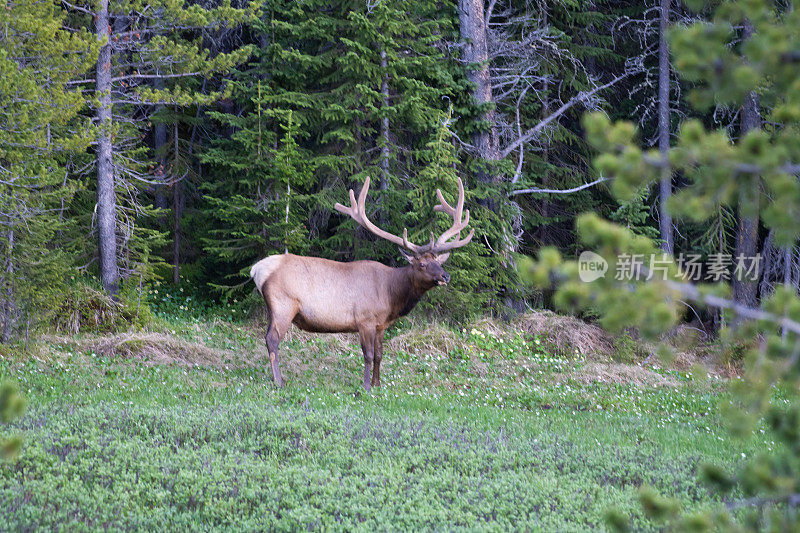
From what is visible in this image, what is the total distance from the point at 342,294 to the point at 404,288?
0.92 meters

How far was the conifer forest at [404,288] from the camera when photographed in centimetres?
266

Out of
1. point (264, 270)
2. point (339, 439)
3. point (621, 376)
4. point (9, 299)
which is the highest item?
point (264, 270)

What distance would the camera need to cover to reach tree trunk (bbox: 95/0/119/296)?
14195 millimetres

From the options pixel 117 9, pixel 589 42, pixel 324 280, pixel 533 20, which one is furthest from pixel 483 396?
pixel 589 42

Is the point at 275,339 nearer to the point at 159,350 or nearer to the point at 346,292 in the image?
the point at 346,292

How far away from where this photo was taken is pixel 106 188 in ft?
47.6

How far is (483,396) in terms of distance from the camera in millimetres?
10703

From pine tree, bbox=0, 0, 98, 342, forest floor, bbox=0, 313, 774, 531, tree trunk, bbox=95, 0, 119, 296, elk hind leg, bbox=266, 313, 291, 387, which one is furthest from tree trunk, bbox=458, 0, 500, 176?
pine tree, bbox=0, 0, 98, 342

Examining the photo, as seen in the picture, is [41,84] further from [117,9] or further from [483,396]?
[483,396]

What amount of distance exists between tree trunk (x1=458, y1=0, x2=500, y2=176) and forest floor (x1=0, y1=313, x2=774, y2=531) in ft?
17.0

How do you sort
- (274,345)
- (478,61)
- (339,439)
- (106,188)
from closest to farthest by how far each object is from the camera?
(339,439)
(274,345)
(106,188)
(478,61)

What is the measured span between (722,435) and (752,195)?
709cm

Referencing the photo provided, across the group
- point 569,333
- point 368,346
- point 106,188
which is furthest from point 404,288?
point 106,188

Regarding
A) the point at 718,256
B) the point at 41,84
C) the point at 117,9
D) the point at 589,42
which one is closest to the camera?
the point at 41,84
